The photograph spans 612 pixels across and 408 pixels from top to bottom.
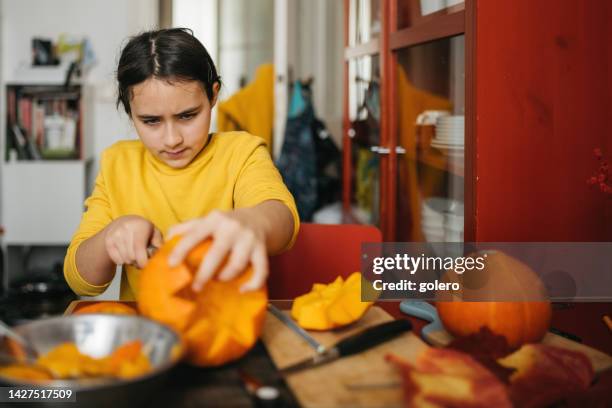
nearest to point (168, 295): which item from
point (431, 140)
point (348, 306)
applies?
point (348, 306)

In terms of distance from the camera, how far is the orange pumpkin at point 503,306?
2.77 feet

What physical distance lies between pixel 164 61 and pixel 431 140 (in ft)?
3.30

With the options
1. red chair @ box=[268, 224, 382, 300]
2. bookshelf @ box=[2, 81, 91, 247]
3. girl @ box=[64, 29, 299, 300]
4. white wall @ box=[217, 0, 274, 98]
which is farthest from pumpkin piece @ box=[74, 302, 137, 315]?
white wall @ box=[217, 0, 274, 98]

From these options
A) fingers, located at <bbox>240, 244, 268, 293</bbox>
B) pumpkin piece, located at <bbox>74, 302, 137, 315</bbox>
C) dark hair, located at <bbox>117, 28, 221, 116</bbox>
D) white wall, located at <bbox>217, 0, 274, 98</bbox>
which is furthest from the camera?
white wall, located at <bbox>217, 0, 274, 98</bbox>

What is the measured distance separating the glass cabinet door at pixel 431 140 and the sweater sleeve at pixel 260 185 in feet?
1.76

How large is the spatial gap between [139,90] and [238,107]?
2.11 meters

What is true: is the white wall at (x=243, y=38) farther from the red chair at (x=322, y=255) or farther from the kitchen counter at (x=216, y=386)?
the kitchen counter at (x=216, y=386)

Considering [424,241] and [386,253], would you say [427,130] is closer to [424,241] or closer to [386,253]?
[424,241]

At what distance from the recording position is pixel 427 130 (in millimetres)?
1979

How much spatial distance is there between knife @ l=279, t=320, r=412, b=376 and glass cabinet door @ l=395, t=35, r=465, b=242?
825 millimetres

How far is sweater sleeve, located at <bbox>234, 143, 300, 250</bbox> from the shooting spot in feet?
3.46

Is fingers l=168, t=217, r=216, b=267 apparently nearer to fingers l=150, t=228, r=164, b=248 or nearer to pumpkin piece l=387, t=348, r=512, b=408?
fingers l=150, t=228, r=164, b=248

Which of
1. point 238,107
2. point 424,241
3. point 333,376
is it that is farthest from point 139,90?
point 238,107

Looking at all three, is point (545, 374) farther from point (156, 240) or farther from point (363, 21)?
point (363, 21)
